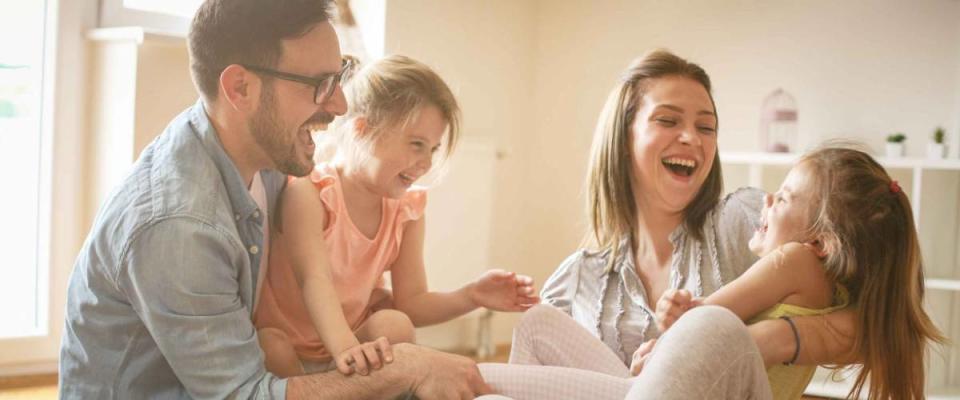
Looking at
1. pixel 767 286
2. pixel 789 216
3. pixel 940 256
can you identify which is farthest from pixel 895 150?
pixel 767 286

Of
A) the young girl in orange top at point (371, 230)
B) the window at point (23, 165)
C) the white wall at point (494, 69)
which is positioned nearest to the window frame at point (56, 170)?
the window at point (23, 165)

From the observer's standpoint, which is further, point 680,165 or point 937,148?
point 937,148

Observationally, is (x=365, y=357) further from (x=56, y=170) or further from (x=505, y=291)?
(x=56, y=170)

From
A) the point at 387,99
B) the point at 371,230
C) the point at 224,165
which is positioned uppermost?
the point at 387,99

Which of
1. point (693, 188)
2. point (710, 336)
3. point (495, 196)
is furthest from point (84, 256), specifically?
point (495, 196)

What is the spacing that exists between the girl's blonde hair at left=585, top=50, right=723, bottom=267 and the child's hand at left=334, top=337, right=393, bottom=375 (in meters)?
0.63

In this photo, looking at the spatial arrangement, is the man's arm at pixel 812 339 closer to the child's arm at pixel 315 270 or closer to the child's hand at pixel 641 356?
the child's hand at pixel 641 356

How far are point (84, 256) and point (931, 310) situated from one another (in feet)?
10.3

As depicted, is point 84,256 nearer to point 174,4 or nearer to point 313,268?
point 313,268

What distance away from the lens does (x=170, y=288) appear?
4.66ft

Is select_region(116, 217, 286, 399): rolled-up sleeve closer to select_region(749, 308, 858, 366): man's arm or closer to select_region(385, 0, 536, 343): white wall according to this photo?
select_region(749, 308, 858, 366): man's arm

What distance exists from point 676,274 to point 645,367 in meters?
0.52

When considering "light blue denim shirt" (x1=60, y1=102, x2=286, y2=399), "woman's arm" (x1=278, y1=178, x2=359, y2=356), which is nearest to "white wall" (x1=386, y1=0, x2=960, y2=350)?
"woman's arm" (x1=278, y1=178, x2=359, y2=356)

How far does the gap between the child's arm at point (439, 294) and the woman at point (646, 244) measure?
0.05 m
